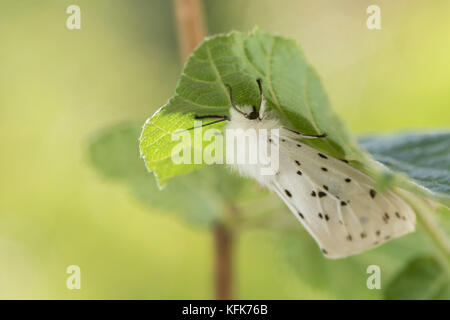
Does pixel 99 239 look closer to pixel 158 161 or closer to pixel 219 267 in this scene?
pixel 219 267

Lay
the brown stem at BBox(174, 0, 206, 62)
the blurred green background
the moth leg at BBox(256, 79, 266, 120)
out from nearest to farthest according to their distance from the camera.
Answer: the moth leg at BBox(256, 79, 266, 120) < the brown stem at BBox(174, 0, 206, 62) < the blurred green background

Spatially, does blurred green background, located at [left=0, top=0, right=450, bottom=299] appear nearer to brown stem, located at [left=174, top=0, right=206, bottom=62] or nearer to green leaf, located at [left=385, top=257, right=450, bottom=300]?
green leaf, located at [left=385, top=257, right=450, bottom=300]

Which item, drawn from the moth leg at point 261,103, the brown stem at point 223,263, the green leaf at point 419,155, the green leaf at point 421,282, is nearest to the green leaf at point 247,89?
the moth leg at point 261,103

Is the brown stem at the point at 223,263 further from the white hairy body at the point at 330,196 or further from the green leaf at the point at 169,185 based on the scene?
the white hairy body at the point at 330,196

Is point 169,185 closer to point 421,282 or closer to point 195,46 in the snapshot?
point 195,46

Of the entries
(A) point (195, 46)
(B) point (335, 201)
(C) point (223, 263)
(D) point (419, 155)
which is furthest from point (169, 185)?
(D) point (419, 155)

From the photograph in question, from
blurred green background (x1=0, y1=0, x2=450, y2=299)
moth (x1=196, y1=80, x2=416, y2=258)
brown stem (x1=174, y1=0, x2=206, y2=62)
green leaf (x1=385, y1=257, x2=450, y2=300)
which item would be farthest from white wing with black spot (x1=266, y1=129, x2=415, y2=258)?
blurred green background (x1=0, y1=0, x2=450, y2=299)
